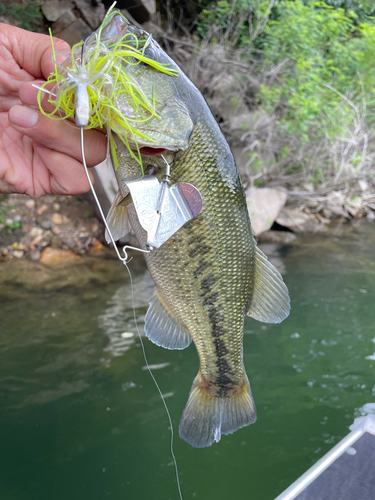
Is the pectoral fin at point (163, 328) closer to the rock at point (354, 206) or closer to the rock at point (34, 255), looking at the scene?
the rock at point (34, 255)

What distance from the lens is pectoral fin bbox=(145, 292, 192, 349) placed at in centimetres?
172

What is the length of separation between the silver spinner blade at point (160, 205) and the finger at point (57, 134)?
1.02 ft

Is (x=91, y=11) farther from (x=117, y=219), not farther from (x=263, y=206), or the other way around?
(x=117, y=219)

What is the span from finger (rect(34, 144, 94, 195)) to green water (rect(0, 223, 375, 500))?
2.26 meters

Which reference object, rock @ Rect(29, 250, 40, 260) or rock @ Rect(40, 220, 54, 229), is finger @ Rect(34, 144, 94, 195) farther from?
rock @ Rect(40, 220, 54, 229)

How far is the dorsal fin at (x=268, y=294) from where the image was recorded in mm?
1672

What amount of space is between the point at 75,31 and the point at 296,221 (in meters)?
5.35

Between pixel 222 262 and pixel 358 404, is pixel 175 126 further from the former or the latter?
pixel 358 404

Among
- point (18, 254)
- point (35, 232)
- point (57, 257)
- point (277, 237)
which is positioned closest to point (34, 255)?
point (18, 254)

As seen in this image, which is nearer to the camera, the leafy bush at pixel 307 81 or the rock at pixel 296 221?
the leafy bush at pixel 307 81

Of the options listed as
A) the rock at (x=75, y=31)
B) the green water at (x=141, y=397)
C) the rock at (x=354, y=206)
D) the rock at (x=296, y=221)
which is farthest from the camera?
the rock at (x=354, y=206)

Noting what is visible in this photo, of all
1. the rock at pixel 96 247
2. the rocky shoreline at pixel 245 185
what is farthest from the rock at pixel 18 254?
the rock at pixel 96 247

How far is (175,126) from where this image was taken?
4.23 feet

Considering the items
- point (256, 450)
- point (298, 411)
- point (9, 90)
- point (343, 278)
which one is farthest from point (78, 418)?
point (343, 278)
